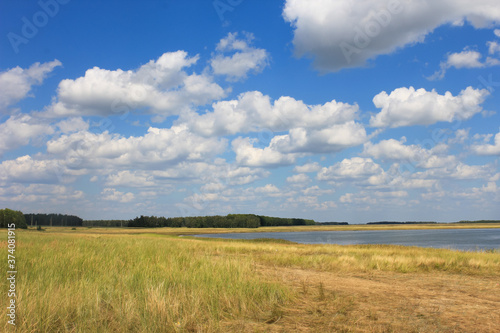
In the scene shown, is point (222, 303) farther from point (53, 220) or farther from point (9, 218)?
point (53, 220)

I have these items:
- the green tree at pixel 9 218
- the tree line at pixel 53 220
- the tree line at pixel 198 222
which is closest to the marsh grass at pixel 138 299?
the green tree at pixel 9 218

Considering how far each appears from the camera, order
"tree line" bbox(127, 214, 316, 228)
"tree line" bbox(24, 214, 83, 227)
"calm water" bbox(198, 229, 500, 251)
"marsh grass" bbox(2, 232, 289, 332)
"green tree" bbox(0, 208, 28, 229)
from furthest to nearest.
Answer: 1. "tree line" bbox(24, 214, 83, 227)
2. "tree line" bbox(127, 214, 316, 228)
3. "green tree" bbox(0, 208, 28, 229)
4. "calm water" bbox(198, 229, 500, 251)
5. "marsh grass" bbox(2, 232, 289, 332)

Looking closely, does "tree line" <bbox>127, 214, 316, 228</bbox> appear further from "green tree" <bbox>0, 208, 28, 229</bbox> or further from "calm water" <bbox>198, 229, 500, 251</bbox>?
"calm water" <bbox>198, 229, 500, 251</bbox>

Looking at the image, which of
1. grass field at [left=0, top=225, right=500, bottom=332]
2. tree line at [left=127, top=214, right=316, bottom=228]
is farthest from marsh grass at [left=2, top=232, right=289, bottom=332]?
tree line at [left=127, top=214, right=316, bottom=228]

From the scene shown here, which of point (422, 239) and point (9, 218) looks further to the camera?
point (9, 218)

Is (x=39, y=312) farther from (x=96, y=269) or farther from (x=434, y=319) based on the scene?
(x=434, y=319)

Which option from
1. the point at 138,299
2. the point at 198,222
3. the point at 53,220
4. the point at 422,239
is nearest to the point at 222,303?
the point at 138,299

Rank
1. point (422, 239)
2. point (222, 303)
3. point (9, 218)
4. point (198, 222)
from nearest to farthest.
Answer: point (222, 303) → point (422, 239) → point (9, 218) → point (198, 222)

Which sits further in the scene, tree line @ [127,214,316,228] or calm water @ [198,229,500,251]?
tree line @ [127,214,316,228]

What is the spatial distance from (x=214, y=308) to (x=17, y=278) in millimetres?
5048

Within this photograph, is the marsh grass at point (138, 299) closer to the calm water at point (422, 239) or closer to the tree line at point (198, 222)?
the calm water at point (422, 239)

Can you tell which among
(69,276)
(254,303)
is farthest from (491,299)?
(69,276)

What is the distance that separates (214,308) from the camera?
277 inches

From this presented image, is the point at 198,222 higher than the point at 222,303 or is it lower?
lower
